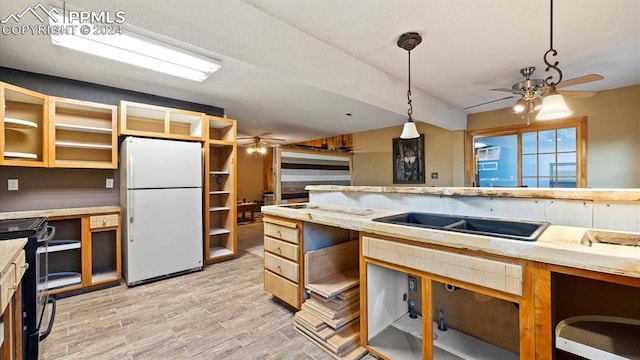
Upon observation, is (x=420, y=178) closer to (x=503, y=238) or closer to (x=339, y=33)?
(x=339, y=33)

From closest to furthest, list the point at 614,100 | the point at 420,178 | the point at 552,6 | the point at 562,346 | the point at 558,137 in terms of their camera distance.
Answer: the point at 562,346, the point at 552,6, the point at 614,100, the point at 558,137, the point at 420,178

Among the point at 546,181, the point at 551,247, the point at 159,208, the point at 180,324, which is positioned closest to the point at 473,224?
the point at 551,247

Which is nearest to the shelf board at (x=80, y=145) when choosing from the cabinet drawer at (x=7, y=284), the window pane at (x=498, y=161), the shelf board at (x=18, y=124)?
the shelf board at (x=18, y=124)

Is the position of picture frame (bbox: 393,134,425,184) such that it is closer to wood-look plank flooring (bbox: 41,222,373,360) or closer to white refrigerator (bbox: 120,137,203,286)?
wood-look plank flooring (bbox: 41,222,373,360)

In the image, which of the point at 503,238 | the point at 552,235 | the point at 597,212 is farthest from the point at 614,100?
the point at 503,238

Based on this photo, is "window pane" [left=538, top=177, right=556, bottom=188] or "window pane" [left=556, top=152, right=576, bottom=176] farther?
"window pane" [left=538, top=177, right=556, bottom=188]

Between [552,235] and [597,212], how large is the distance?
403mm

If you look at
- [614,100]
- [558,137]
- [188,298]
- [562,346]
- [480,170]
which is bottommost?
[188,298]

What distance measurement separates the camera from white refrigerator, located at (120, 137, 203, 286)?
9.43ft

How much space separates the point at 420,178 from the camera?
545cm

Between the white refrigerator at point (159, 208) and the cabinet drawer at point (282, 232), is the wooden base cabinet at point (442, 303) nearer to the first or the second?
the cabinet drawer at point (282, 232)

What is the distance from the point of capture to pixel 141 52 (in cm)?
219

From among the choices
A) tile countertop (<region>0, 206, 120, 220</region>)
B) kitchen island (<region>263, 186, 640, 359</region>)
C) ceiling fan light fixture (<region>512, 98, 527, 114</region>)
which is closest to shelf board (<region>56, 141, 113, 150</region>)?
tile countertop (<region>0, 206, 120, 220</region>)

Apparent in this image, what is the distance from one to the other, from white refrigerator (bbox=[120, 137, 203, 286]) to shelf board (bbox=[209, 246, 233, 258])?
34cm
